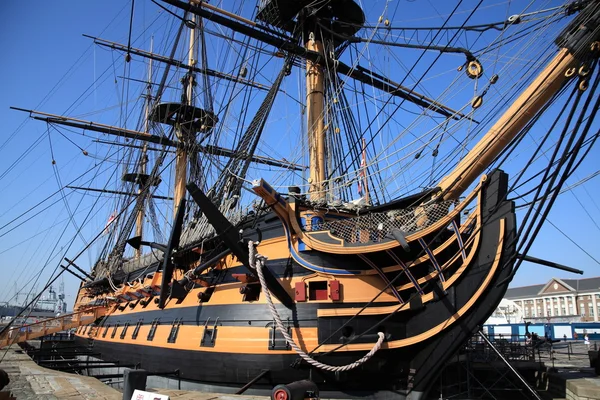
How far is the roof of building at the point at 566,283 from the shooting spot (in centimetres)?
5812

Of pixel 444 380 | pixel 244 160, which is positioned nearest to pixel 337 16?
pixel 244 160

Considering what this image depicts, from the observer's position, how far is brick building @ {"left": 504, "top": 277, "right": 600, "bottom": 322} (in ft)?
184

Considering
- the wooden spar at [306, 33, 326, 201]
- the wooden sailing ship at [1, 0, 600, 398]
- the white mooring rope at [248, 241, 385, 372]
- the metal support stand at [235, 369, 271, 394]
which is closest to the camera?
the wooden sailing ship at [1, 0, 600, 398]

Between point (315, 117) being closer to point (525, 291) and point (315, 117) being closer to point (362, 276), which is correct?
point (362, 276)

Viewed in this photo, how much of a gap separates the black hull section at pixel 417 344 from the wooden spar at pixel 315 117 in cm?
446

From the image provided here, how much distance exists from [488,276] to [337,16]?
1243 cm

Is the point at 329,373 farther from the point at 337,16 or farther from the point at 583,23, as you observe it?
the point at 337,16

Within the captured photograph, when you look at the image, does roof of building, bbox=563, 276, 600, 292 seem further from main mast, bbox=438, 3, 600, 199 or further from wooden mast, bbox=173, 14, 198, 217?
main mast, bbox=438, 3, 600, 199

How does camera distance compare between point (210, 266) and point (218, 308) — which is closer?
point (218, 308)

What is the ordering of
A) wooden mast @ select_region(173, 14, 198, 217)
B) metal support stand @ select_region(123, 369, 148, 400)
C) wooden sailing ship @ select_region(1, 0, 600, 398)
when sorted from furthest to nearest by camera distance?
wooden mast @ select_region(173, 14, 198, 217), wooden sailing ship @ select_region(1, 0, 600, 398), metal support stand @ select_region(123, 369, 148, 400)

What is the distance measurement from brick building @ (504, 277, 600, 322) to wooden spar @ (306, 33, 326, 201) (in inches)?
1976

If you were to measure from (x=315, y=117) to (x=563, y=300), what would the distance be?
6000cm

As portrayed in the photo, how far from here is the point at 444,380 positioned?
35.0ft

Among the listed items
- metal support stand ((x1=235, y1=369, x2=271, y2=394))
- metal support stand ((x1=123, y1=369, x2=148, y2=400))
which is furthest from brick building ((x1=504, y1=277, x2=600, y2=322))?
metal support stand ((x1=123, y1=369, x2=148, y2=400))
